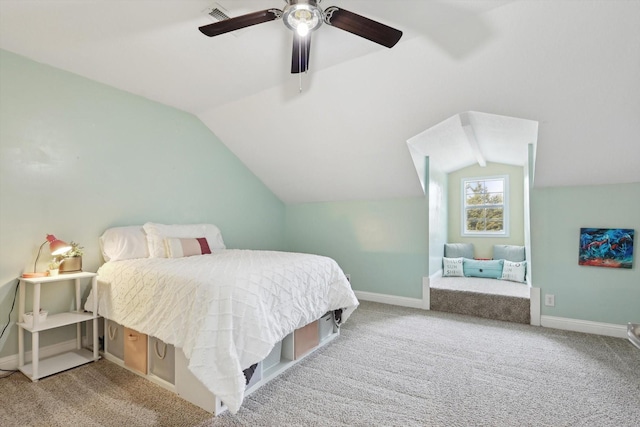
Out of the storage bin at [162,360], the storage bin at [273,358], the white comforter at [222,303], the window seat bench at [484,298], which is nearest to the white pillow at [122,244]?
the white comforter at [222,303]

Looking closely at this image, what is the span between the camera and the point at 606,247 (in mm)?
2961

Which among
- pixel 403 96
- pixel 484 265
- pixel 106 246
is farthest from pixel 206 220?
pixel 484 265

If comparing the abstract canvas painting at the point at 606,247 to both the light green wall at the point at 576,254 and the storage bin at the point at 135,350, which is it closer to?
the light green wall at the point at 576,254

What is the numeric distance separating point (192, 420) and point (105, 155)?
8.00ft

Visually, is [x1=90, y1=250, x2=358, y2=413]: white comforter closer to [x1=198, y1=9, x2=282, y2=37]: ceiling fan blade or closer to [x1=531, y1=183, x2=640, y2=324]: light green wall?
[x1=198, y1=9, x2=282, y2=37]: ceiling fan blade

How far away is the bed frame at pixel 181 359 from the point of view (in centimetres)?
192

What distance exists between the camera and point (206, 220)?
389 centimetres

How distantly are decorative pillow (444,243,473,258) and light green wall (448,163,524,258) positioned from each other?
0.18m

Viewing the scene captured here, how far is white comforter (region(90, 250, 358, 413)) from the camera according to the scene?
1697 mm

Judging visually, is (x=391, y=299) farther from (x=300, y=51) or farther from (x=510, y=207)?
(x=300, y=51)

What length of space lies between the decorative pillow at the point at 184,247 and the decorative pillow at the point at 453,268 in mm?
3265

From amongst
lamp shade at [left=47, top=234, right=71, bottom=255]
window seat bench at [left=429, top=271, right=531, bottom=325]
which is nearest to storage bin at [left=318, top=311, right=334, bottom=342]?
window seat bench at [left=429, top=271, right=531, bottom=325]

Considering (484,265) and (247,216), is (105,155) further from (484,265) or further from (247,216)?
(484,265)

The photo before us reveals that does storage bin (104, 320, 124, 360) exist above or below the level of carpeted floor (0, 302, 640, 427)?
above
